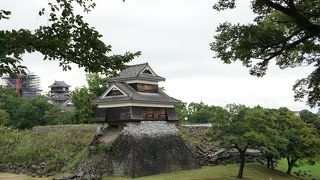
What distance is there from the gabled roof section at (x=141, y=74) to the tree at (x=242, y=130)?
649 centimetres

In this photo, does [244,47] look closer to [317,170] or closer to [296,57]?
[296,57]

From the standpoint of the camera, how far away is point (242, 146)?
27812mm

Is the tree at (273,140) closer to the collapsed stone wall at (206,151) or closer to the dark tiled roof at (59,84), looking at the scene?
the collapsed stone wall at (206,151)

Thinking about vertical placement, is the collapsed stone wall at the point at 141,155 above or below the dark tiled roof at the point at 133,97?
below

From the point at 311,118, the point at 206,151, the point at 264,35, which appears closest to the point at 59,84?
the point at 311,118

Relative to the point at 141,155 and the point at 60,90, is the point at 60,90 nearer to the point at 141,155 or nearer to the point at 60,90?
the point at 60,90

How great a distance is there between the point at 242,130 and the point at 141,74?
361 inches

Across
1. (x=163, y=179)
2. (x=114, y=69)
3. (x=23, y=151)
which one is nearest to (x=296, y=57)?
(x=114, y=69)

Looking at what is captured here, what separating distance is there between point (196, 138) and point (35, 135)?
15.5 metres

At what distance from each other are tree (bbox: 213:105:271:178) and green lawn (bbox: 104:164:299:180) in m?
1.51

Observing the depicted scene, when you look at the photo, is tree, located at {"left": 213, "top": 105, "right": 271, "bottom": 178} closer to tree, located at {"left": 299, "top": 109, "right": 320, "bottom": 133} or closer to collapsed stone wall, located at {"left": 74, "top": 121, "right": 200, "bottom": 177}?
collapsed stone wall, located at {"left": 74, "top": 121, "right": 200, "bottom": 177}

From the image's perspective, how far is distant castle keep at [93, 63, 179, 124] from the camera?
30.3 metres

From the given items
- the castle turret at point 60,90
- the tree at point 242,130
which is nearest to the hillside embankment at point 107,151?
the tree at point 242,130

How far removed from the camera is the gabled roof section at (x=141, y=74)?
31.3m
